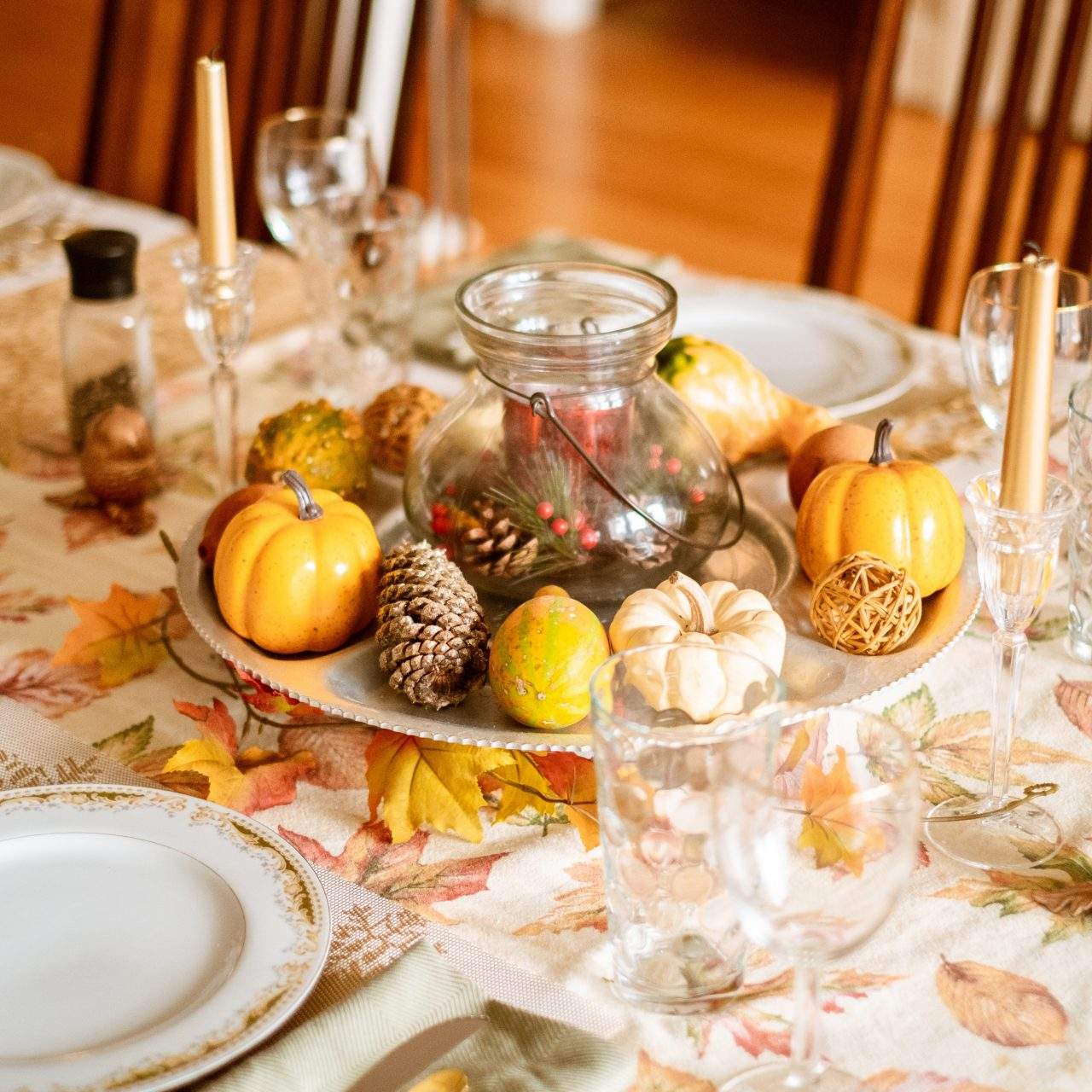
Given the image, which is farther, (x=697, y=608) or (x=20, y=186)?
(x=20, y=186)

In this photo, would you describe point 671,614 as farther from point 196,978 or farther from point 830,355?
point 830,355

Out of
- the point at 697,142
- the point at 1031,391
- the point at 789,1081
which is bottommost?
the point at 697,142

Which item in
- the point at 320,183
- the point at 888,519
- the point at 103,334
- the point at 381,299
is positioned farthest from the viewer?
the point at 320,183

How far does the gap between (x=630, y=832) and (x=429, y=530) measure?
1.11 feet

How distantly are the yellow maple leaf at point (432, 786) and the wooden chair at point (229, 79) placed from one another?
116 cm

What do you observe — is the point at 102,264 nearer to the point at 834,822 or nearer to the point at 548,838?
the point at 548,838

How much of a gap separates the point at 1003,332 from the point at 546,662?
0.47m

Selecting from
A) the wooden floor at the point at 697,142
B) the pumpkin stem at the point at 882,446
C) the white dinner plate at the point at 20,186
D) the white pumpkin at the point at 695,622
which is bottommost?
the wooden floor at the point at 697,142

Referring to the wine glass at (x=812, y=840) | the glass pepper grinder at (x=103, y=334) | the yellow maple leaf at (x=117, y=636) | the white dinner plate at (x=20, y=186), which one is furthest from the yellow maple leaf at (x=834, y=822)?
the white dinner plate at (x=20, y=186)

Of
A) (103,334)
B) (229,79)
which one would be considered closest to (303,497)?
(103,334)

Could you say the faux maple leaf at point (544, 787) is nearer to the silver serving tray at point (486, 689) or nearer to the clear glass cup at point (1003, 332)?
the silver serving tray at point (486, 689)

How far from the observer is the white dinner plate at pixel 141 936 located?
22.5 inches

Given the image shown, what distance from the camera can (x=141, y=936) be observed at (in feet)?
2.11

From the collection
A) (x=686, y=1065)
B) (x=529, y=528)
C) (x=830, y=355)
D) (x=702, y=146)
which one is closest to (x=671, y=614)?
(x=529, y=528)
